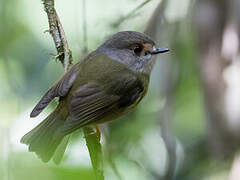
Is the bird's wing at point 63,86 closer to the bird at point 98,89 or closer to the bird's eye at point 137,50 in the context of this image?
the bird at point 98,89

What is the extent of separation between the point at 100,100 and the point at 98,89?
3.2 inches

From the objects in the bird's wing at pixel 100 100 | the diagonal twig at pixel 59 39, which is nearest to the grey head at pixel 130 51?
the bird's wing at pixel 100 100

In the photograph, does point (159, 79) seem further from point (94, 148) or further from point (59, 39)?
point (94, 148)

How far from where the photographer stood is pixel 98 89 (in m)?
3.14

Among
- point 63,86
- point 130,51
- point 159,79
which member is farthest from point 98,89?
point 159,79

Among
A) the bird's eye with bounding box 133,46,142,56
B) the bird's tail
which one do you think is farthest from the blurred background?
the bird's eye with bounding box 133,46,142,56

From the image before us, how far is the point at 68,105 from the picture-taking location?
299 centimetres

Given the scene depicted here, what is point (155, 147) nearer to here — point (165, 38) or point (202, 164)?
point (202, 164)

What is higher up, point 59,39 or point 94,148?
point 59,39

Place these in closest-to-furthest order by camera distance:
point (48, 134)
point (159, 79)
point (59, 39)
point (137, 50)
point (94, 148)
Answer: point (94, 148)
point (48, 134)
point (59, 39)
point (137, 50)
point (159, 79)

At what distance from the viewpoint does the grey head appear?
11.4ft

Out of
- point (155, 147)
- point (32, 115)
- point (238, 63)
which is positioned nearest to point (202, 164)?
point (155, 147)

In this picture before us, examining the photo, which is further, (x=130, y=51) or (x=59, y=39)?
(x=130, y=51)

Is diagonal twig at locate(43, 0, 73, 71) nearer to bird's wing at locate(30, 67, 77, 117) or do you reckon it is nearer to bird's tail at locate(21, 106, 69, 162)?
bird's wing at locate(30, 67, 77, 117)
